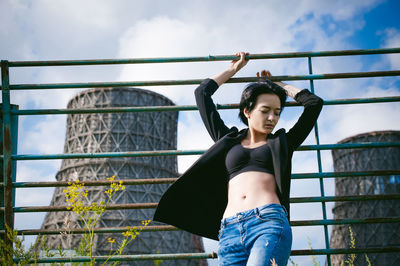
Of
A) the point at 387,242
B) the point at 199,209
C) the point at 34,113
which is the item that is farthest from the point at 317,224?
the point at 387,242

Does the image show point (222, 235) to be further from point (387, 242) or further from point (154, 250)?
point (387, 242)

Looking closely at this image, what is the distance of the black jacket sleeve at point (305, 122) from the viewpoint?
2.48 m

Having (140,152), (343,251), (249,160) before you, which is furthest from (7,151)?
(343,251)

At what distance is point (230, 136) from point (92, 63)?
1486 mm

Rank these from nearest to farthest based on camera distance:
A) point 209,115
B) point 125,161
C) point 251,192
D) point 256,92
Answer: point 251,192 → point 256,92 → point 209,115 → point 125,161

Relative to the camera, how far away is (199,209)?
8.43 feet

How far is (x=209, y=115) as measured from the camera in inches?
105

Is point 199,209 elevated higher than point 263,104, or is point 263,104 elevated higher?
point 263,104

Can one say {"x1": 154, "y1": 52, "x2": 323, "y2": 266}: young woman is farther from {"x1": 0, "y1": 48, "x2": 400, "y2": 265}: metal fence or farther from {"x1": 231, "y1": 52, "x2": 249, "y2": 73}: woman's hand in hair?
{"x1": 0, "y1": 48, "x2": 400, "y2": 265}: metal fence

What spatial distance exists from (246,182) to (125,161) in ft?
84.8

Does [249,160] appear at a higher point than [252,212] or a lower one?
higher

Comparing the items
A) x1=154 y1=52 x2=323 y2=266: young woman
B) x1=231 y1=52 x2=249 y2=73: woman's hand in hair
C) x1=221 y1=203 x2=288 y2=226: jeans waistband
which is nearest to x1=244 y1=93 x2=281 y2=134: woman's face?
x1=154 y1=52 x2=323 y2=266: young woman

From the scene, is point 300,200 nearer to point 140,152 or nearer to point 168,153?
point 168,153

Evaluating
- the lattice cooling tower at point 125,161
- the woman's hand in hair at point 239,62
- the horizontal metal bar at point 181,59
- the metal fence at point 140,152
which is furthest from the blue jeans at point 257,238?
the lattice cooling tower at point 125,161
